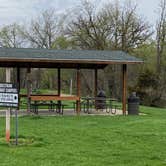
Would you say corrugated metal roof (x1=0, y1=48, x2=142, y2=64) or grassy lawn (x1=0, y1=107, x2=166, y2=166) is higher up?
corrugated metal roof (x1=0, y1=48, x2=142, y2=64)

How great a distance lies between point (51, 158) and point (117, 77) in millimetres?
31869

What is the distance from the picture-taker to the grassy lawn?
30.0ft

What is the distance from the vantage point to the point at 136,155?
387 inches

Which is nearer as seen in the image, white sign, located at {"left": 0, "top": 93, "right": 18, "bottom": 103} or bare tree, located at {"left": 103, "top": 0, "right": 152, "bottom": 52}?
white sign, located at {"left": 0, "top": 93, "right": 18, "bottom": 103}

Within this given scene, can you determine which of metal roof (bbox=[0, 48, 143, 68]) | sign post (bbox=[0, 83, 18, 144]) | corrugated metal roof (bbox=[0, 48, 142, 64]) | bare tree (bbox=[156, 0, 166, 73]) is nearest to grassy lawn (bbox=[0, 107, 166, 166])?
sign post (bbox=[0, 83, 18, 144])

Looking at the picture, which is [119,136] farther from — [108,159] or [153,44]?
[153,44]

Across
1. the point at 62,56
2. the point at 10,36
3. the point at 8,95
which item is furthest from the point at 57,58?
the point at 10,36

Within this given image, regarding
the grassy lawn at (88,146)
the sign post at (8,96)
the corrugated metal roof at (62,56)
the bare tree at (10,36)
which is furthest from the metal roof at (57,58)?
the bare tree at (10,36)

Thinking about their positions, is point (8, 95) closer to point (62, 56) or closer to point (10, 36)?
point (62, 56)

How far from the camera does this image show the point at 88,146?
1109 centimetres

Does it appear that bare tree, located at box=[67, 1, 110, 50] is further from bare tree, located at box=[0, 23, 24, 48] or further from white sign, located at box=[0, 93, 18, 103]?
white sign, located at box=[0, 93, 18, 103]

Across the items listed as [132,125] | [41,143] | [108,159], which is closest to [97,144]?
[41,143]

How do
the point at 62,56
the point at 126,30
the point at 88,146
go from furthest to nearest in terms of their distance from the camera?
the point at 126,30 → the point at 62,56 → the point at 88,146

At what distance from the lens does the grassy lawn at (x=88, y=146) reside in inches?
360
